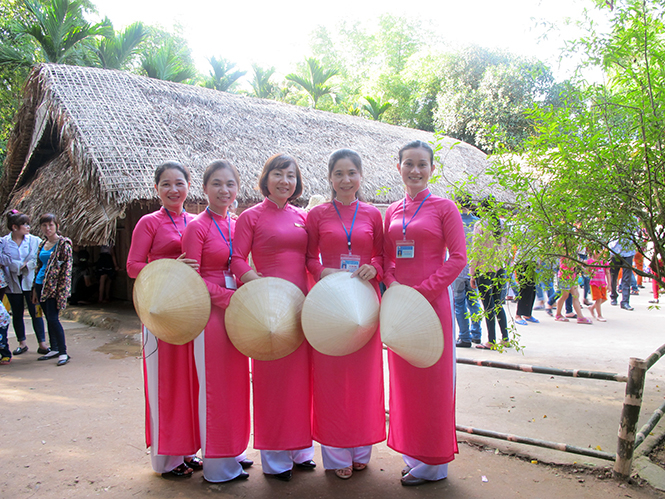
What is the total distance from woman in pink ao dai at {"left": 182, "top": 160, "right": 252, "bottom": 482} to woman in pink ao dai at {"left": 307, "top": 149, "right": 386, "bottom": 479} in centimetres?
41

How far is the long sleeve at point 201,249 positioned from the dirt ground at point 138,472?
99cm

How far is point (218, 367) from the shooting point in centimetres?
238

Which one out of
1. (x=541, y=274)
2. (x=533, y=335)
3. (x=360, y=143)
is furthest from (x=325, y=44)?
(x=541, y=274)

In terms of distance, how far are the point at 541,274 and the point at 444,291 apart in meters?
0.98

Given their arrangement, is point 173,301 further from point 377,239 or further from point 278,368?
point 377,239

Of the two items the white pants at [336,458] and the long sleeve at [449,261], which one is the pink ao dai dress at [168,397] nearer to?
the white pants at [336,458]

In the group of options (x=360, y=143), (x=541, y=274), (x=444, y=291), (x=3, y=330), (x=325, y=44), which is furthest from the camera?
(x=325, y=44)

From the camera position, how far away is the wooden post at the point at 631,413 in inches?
93.7

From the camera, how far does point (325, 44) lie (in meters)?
32.9

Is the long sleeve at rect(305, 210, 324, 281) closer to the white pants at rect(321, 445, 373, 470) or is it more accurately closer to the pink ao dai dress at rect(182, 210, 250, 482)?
the pink ao dai dress at rect(182, 210, 250, 482)

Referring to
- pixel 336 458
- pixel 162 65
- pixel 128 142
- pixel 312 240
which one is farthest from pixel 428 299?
pixel 162 65

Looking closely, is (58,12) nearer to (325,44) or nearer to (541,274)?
(541,274)

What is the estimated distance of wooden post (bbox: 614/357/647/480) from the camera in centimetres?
238

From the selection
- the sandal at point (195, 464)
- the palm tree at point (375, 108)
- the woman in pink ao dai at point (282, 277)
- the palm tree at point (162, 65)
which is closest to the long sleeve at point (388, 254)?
the woman in pink ao dai at point (282, 277)
